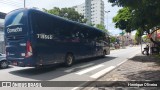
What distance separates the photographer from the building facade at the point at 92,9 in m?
87.3

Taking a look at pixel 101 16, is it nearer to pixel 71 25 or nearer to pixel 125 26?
pixel 125 26

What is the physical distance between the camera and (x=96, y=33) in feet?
73.9

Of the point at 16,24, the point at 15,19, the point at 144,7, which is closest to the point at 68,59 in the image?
the point at 16,24

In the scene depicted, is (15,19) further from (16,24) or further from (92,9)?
(92,9)

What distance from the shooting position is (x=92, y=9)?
91.9 m

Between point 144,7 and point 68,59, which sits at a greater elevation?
point 144,7

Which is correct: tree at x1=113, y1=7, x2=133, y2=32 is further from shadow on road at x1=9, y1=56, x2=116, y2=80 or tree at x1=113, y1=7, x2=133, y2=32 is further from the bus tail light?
the bus tail light

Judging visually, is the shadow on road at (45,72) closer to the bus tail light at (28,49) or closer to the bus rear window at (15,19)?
the bus tail light at (28,49)

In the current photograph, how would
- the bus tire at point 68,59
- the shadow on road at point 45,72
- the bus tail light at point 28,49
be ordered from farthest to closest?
the bus tire at point 68,59 → the bus tail light at point 28,49 → the shadow on road at point 45,72

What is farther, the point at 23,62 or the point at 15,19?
the point at 15,19

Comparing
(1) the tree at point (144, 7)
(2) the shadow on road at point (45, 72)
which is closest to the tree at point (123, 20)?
(1) the tree at point (144, 7)

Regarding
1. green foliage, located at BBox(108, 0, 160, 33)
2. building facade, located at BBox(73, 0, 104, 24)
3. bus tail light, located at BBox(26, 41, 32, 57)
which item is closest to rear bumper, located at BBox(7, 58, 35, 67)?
bus tail light, located at BBox(26, 41, 32, 57)

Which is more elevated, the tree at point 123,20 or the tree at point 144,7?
the tree at point 123,20

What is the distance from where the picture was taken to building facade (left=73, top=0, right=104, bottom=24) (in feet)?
286
